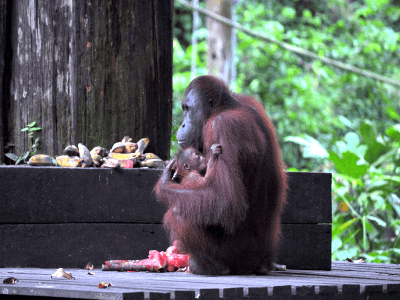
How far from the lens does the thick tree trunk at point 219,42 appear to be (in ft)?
27.4

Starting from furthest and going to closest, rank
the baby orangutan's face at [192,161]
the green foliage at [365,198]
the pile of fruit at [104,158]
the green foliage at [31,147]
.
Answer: the green foliage at [365,198], the green foliage at [31,147], the pile of fruit at [104,158], the baby orangutan's face at [192,161]

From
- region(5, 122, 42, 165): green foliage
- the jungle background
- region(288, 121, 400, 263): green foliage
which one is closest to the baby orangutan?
region(5, 122, 42, 165): green foliage

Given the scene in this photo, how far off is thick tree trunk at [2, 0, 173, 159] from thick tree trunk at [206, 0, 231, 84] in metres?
5.43

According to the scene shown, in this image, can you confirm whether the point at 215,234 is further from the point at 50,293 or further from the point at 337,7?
the point at 337,7

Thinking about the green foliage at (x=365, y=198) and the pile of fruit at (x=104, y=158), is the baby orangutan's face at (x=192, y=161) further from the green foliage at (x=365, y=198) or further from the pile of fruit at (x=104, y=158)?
the green foliage at (x=365, y=198)

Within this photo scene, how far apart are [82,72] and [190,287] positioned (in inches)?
56.3

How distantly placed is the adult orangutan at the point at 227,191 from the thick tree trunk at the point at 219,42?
5.96 meters

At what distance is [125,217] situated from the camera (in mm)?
2619

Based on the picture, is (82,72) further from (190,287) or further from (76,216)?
(190,287)

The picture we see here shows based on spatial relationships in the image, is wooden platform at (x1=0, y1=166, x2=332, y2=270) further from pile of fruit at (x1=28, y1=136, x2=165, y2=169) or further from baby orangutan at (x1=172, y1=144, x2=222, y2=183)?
baby orangutan at (x1=172, y1=144, x2=222, y2=183)

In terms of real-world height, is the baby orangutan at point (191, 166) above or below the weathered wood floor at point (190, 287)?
above

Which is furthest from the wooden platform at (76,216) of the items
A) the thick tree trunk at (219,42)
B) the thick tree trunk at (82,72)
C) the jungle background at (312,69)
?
the jungle background at (312,69)

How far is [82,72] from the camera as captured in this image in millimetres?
2816

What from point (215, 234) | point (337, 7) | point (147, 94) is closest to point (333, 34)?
point (337, 7)
